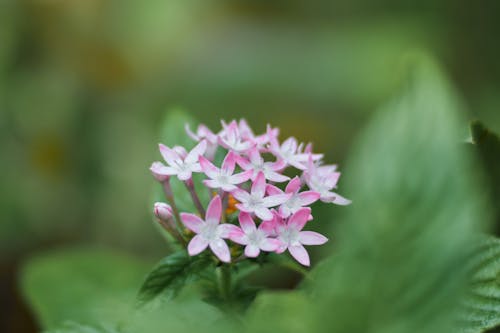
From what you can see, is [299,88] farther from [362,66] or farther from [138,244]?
[138,244]

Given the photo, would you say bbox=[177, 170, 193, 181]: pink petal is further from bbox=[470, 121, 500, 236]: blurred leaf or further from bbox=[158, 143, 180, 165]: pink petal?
bbox=[470, 121, 500, 236]: blurred leaf

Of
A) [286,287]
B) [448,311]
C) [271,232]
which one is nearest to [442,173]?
[448,311]

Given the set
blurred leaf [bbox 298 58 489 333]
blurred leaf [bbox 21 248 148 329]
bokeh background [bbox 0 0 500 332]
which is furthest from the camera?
bokeh background [bbox 0 0 500 332]

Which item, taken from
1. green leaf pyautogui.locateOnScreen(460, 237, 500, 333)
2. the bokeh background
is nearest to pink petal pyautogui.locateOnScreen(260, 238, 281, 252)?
green leaf pyautogui.locateOnScreen(460, 237, 500, 333)

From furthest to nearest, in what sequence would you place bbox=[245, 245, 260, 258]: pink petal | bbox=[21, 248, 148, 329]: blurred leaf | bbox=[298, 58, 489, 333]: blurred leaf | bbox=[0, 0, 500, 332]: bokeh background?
bbox=[0, 0, 500, 332]: bokeh background → bbox=[21, 248, 148, 329]: blurred leaf → bbox=[245, 245, 260, 258]: pink petal → bbox=[298, 58, 489, 333]: blurred leaf

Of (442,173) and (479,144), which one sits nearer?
(442,173)

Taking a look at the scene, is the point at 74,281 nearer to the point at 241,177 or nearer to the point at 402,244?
the point at 241,177

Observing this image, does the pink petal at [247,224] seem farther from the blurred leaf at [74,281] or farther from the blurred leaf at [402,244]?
the blurred leaf at [74,281]
